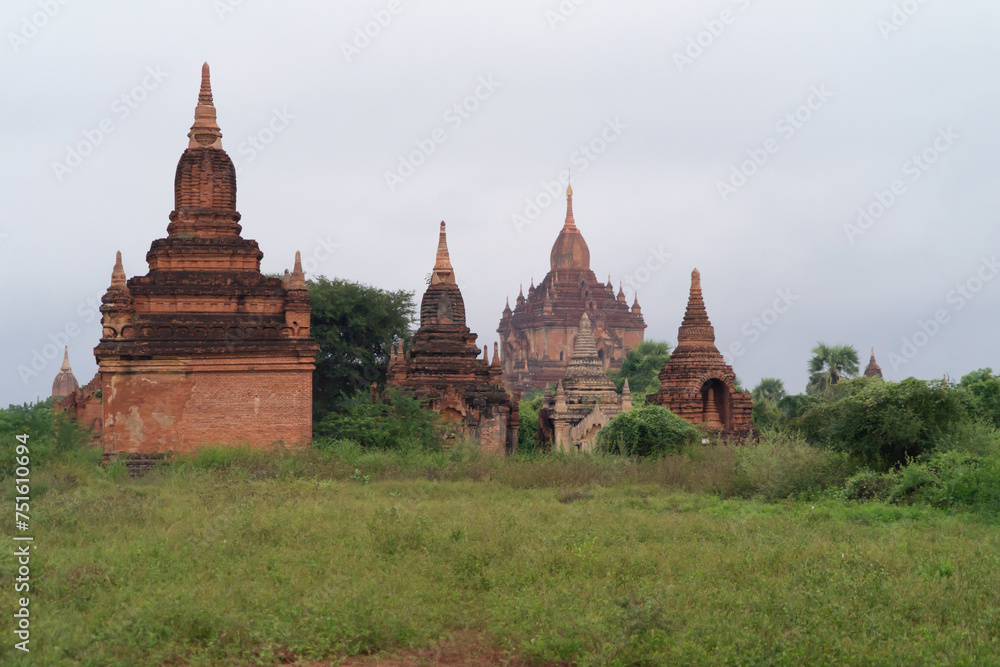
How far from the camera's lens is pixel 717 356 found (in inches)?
1334

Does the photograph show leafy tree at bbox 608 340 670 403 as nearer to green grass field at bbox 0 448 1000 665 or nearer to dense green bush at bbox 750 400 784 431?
dense green bush at bbox 750 400 784 431

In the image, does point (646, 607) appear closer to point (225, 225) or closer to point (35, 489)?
point (35, 489)

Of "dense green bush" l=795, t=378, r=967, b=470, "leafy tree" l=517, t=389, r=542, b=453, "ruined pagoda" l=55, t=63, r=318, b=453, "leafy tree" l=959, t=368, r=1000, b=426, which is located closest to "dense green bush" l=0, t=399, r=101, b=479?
"ruined pagoda" l=55, t=63, r=318, b=453

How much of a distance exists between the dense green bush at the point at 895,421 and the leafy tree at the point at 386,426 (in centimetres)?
823

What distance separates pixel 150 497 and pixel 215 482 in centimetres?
150

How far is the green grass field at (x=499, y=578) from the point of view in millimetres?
8562

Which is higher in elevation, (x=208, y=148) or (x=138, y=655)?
(x=208, y=148)

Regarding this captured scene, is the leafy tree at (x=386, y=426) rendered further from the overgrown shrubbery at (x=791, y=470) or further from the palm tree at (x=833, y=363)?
the palm tree at (x=833, y=363)

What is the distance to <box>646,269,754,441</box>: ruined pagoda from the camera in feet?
109

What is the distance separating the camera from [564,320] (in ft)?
225

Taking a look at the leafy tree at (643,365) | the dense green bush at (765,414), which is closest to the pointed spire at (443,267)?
the dense green bush at (765,414)

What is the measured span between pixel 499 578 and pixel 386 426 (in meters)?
12.0

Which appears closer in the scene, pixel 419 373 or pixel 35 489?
pixel 35 489

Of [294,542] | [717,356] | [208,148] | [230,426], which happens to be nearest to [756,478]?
[294,542]
